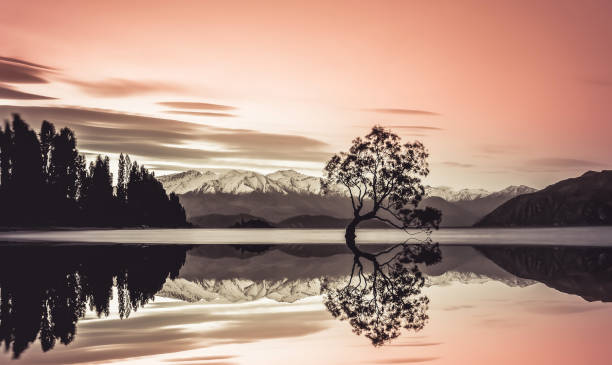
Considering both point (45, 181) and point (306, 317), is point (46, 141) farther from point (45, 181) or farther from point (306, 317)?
point (306, 317)

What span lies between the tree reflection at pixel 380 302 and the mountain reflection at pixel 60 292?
23.9 ft

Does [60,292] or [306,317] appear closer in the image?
[306,317]

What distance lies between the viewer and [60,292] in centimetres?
2683

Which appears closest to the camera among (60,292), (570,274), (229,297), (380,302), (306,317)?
(306,317)

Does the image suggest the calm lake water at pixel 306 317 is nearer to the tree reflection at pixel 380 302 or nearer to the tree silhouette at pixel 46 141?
the tree reflection at pixel 380 302

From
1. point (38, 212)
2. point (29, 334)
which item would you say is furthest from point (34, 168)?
point (29, 334)

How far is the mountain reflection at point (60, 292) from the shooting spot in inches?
698

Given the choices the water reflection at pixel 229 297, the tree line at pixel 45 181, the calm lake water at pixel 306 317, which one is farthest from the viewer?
the tree line at pixel 45 181

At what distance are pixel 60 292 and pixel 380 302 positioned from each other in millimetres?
12615

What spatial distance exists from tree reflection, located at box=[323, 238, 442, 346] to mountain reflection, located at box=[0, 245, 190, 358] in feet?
23.9

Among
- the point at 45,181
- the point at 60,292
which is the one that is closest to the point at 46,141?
the point at 45,181

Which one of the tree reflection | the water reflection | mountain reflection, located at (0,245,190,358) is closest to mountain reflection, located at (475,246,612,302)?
the water reflection

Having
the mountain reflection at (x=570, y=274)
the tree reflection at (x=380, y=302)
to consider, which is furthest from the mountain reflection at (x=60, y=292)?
the mountain reflection at (x=570, y=274)

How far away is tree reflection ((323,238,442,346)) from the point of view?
18.9 meters
